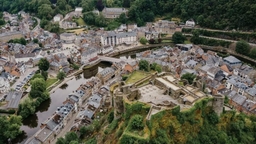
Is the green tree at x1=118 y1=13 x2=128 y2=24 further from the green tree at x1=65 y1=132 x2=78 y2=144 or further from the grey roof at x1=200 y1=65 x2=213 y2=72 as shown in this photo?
the green tree at x1=65 y1=132 x2=78 y2=144

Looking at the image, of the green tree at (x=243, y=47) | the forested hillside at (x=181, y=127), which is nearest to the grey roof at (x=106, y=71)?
the forested hillside at (x=181, y=127)

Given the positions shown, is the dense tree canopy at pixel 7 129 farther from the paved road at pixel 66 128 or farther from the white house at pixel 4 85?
the white house at pixel 4 85

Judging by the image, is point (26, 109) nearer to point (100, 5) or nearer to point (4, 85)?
point (4, 85)

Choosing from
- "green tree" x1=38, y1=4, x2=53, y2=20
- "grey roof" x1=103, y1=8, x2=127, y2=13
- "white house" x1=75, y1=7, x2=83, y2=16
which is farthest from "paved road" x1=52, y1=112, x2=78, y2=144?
"green tree" x1=38, y1=4, x2=53, y2=20

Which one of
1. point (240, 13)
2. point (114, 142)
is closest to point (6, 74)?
point (114, 142)

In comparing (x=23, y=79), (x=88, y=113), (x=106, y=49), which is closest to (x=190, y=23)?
(x=106, y=49)
